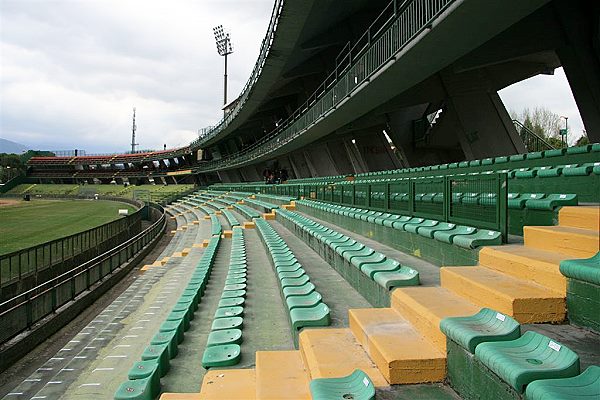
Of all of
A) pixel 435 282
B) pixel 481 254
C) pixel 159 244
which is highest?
pixel 481 254

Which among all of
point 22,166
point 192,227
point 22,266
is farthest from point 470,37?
point 22,166

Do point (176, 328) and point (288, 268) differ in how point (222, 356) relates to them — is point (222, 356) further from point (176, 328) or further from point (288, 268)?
point (288, 268)

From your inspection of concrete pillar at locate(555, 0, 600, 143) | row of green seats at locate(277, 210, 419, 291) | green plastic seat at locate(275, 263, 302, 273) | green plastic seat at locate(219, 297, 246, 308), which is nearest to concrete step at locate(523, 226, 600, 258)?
row of green seats at locate(277, 210, 419, 291)

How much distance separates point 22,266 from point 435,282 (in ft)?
34.8

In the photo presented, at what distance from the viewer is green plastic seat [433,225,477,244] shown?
4043 mm

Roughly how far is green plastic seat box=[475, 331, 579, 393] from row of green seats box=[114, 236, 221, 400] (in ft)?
7.07

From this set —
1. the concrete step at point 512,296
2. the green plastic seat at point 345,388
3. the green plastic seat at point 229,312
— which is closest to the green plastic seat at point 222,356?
the green plastic seat at point 229,312

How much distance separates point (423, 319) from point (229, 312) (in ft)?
7.12

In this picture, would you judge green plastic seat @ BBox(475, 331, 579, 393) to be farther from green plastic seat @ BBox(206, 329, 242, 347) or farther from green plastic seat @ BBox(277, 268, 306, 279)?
green plastic seat @ BBox(277, 268, 306, 279)

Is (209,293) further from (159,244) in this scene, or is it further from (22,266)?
(159,244)

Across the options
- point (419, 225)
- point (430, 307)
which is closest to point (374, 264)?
point (419, 225)

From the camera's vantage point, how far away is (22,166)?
94.2m

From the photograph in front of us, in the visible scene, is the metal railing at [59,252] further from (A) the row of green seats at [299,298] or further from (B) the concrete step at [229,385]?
(B) the concrete step at [229,385]

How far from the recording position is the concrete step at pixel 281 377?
2441mm
